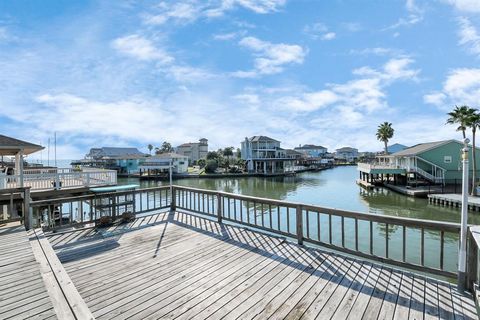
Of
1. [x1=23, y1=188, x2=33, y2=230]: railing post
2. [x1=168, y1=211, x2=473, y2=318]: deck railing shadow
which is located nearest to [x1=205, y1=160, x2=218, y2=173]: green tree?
[x1=168, y1=211, x2=473, y2=318]: deck railing shadow

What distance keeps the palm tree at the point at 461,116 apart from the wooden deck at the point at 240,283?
81.5 ft

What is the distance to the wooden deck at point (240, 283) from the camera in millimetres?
2531

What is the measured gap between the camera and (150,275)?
135 inches

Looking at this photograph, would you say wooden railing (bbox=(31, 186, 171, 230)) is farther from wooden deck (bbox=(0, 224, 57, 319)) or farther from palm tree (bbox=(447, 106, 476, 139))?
palm tree (bbox=(447, 106, 476, 139))

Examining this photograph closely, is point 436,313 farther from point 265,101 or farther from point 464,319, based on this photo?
point 265,101

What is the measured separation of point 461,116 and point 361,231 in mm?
17141

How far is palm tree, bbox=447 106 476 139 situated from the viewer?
20681 millimetres

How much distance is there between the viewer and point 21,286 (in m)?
2.56

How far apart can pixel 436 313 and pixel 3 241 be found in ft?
20.6

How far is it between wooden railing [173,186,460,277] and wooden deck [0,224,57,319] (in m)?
3.41

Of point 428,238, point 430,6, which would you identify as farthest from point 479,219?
point 430,6

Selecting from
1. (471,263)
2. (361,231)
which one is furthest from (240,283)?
(361,231)

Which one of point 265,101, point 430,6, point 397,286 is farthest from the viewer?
point 265,101

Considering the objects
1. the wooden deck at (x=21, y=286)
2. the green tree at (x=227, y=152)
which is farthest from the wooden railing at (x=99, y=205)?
the green tree at (x=227, y=152)
